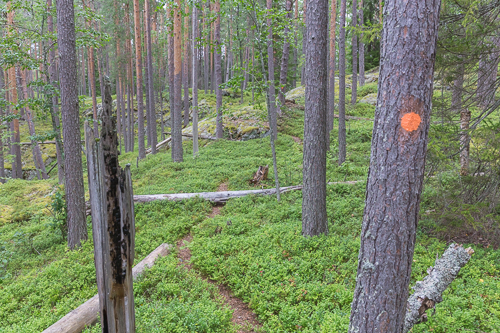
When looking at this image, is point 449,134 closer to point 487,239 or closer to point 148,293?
point 487,239

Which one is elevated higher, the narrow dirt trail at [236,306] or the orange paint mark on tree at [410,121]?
the orange paint mark on tree at [410,121]

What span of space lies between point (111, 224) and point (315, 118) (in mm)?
5207

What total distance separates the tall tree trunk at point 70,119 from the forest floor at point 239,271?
756mm

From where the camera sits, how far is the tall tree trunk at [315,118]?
644 centimetres

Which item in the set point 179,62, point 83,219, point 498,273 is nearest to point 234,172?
point 83,219

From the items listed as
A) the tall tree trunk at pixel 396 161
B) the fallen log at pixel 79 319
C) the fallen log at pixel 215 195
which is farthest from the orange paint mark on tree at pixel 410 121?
the fallen log at pixel 215 195

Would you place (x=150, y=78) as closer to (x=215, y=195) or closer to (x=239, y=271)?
(x=215, y=195)

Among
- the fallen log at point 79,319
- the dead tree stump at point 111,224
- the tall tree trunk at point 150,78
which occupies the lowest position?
the fallen log at point 79,319

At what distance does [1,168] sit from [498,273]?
85.1 feet

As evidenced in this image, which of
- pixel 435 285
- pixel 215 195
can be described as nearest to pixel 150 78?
pixel 215 195

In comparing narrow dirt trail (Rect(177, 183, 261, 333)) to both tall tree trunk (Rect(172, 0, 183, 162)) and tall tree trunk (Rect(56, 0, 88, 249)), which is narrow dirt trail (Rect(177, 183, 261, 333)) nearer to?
tall tree trunk (Rect(56, 0, 88, 249))

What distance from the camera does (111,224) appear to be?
2.66 meters

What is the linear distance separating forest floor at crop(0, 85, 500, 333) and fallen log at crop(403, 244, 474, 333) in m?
0.92

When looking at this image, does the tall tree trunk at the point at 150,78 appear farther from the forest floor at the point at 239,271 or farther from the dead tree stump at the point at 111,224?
the dead tree stump at the point at 111,224
